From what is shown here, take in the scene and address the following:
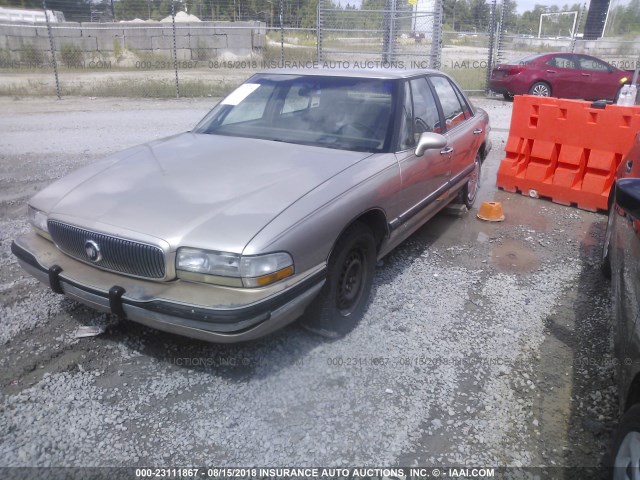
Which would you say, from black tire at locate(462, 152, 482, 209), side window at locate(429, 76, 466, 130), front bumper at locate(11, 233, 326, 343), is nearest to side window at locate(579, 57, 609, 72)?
black tire at locate(462, 152, 482, 209)

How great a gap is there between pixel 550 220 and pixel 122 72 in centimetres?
2081

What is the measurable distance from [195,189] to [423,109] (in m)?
2.27

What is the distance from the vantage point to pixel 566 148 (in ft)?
20.0

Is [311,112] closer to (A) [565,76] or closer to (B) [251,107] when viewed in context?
(B) [251,107]

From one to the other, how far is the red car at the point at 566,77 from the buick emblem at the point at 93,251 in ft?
49.0

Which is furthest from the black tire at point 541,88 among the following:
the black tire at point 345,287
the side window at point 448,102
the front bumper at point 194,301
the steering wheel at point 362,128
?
the front bumper at point 194,301

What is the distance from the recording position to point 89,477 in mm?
2309

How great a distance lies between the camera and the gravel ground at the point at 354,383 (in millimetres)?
2502

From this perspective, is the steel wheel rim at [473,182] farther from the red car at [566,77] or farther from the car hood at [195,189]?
the red car at [566,77]

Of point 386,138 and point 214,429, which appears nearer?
Answer: point 214,429

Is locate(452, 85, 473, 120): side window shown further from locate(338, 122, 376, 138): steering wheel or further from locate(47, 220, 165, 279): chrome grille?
locate(47, 220, 165, 279): chrome grille

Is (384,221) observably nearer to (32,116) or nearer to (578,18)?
(32,116)

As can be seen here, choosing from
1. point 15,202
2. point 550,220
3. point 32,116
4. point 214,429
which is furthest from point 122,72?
point 214,429

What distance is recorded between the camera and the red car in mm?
14867
